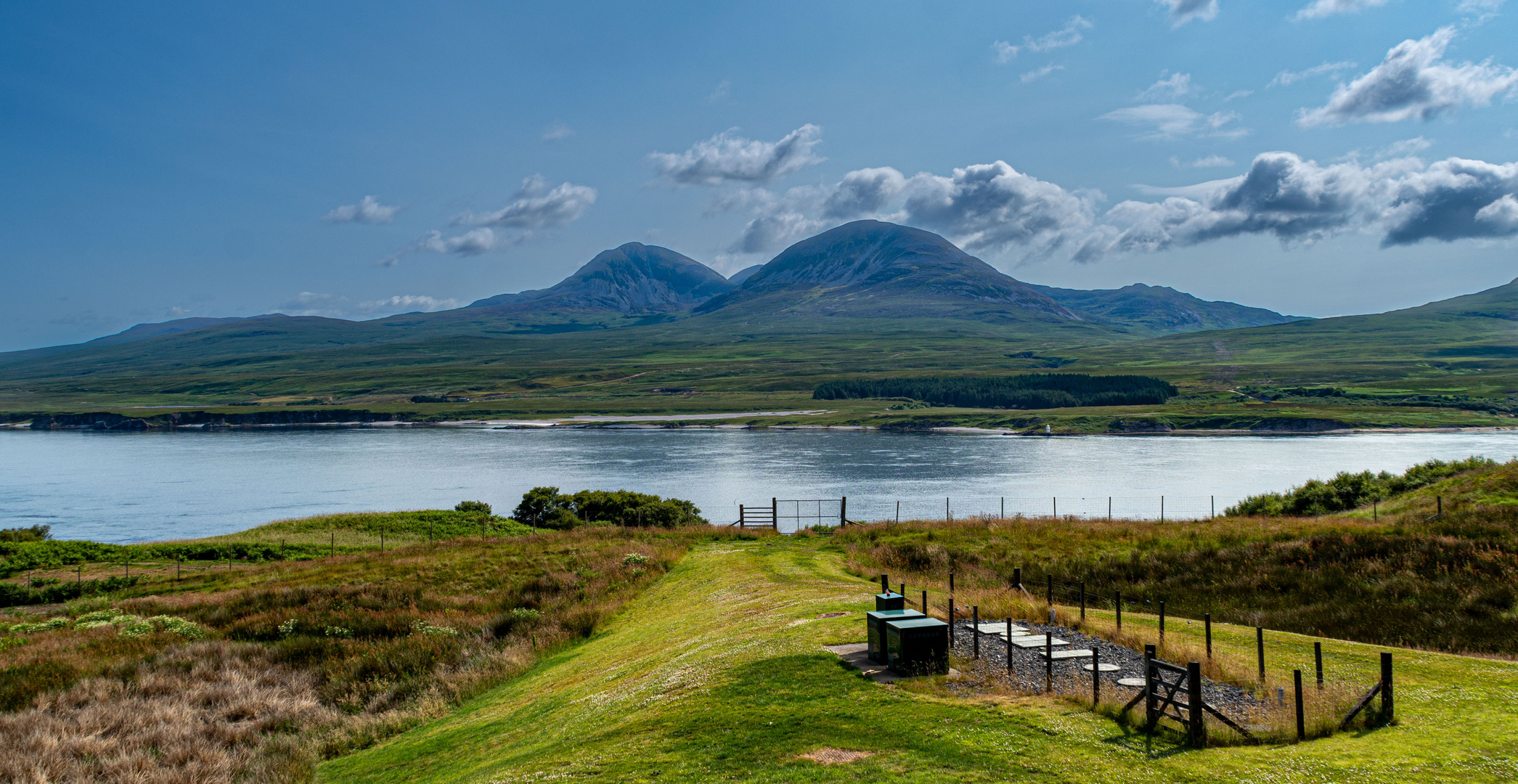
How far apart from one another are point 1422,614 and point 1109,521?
14930 mm

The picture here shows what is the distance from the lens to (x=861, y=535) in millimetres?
34438

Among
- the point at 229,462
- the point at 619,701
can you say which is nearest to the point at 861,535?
the point at 619,701

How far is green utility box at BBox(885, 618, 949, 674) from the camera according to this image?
1310cm

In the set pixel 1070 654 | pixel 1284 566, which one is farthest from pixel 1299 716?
pixel 1284 566

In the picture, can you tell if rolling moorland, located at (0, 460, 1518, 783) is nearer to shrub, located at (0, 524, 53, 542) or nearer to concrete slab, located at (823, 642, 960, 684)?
concrete slab, located at (823, 642, 960, 684)

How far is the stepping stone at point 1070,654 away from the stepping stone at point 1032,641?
0.23m

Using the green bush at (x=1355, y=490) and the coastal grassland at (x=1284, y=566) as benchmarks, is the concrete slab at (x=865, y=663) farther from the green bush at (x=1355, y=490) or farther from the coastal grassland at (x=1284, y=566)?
the green bush at (x=1355, y=490)

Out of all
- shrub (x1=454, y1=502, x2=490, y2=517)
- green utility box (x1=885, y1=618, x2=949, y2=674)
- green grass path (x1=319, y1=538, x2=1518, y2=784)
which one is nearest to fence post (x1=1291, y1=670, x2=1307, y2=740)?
green grass path (x1=319, y1=538, x2=1518, y2=784)

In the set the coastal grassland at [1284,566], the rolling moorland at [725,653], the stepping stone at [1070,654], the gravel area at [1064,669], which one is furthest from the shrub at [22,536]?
the stepping stone at [1070,654]

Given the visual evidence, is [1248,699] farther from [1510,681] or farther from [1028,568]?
[1028,568]

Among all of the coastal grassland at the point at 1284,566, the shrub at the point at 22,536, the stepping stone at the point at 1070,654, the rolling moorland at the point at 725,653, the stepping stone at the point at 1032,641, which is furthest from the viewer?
the shrub at the point at 22,536

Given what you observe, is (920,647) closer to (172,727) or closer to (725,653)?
(725,653)

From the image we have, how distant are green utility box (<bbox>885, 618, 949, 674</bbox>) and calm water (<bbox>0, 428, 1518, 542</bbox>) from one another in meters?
49.9

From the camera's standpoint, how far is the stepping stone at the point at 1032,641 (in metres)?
14.4
